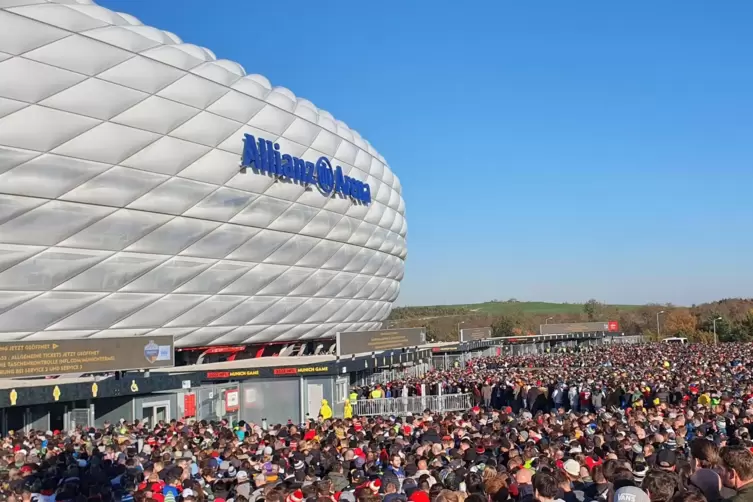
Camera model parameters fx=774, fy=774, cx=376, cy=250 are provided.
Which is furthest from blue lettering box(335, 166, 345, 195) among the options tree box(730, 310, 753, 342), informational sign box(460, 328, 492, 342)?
tree box(730, 310, 753, 342)

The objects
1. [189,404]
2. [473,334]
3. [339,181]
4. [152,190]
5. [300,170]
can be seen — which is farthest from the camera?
[473,334]

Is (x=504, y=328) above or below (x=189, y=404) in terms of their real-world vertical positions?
above

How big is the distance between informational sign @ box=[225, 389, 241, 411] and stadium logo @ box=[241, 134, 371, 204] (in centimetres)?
1237

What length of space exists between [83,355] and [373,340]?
1466cm

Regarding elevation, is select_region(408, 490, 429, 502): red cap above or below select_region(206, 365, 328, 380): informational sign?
below

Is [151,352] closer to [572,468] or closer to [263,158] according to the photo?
[263,158]

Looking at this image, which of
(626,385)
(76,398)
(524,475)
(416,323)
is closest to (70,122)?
(76,398)

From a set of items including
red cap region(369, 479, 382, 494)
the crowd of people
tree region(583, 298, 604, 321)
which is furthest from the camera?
tree region(583, 298, 604, 321)

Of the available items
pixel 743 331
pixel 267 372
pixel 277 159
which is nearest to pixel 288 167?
pixel 277 159

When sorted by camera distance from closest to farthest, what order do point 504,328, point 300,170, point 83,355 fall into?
point 83,355 < point 300,170 < point 504,328

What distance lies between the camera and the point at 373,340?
35.9m

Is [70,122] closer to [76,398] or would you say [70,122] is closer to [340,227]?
[76,398]

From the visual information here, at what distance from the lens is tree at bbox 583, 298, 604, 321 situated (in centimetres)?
15385

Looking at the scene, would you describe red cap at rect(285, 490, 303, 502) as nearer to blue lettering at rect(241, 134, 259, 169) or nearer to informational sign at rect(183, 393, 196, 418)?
informational sign at rect(183, 393, 196, 418)
